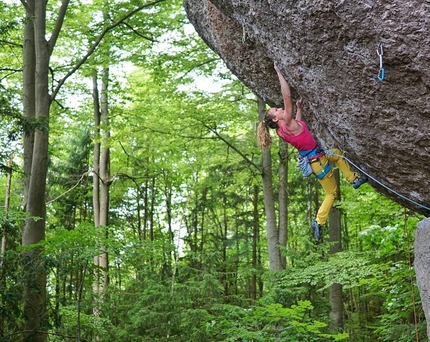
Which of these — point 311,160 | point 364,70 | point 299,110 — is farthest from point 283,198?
point 364,70

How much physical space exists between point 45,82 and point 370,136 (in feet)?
26.5

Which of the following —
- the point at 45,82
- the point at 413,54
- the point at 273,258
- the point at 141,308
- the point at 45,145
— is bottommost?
the point at 141,308

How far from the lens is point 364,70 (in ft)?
15.4

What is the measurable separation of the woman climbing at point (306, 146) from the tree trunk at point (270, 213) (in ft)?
22.5

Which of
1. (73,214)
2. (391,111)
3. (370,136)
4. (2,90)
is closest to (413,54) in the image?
(391,111)

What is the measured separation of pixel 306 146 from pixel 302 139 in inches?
6.0

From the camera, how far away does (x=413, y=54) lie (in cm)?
431

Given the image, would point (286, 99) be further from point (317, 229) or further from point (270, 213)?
point (270, 213)

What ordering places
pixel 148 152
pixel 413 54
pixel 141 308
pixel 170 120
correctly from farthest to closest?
pixel 148 152, pixel 170 120, pixel 141 308, pixel 413 54

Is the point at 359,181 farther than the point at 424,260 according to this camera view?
Yes

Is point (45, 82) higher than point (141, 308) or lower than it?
higher

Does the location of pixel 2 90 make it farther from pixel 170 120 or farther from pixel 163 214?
pixel 163 214

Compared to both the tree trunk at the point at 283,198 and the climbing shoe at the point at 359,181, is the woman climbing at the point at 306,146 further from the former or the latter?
the tree trunk at the point at 283,198

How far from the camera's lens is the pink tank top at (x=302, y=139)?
5.93 meters
